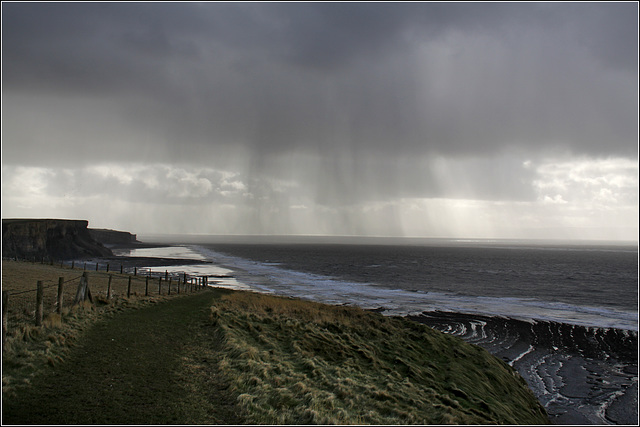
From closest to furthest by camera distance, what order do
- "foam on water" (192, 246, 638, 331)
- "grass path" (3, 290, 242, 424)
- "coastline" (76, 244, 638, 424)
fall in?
"grass path" (3, 290, 242, 424) < "coastline" (76, 244, 638, 424) < "foam on water" (192, 246, 638, 331)

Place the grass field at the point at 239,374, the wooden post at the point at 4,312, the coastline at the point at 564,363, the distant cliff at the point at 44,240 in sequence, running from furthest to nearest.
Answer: the distant cliff at the point at 44,240 < the coastline at the point at 564,363 < the wooden post at the point at 4,312 < the grass field at the point at 239,374

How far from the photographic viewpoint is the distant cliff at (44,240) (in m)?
107

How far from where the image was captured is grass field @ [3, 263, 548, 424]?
979cm

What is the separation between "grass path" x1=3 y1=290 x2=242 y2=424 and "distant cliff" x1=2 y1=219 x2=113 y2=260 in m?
107

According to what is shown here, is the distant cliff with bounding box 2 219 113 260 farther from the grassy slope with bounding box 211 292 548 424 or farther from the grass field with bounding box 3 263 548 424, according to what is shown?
the grassy slope with bounding box 211 292 548 424

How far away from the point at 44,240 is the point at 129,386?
126 meters

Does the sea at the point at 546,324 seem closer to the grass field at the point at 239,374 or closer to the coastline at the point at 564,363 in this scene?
the coastline at the point at 564,363

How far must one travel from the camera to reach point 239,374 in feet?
40.2

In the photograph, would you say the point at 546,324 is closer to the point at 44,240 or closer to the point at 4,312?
the point at 4,312

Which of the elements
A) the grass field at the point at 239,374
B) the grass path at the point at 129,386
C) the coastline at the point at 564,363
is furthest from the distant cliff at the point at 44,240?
the coastline at the point at 564,363

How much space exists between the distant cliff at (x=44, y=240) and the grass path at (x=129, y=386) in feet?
352

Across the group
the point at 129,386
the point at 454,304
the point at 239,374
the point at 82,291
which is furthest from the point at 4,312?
the point at 454,304

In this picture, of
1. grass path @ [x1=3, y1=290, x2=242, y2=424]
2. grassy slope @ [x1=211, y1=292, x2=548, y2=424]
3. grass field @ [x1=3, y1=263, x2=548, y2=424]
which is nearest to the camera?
grass path @ [x1=3, y1=290, x2=242, y2=424]

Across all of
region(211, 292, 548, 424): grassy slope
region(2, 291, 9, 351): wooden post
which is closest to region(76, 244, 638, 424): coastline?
region(211, 292, 548, 424): grassy slope
